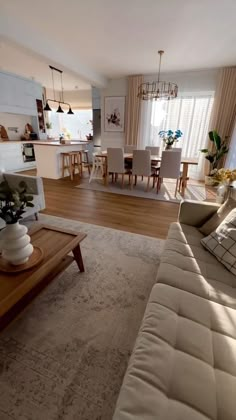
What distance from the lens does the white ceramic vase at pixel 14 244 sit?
1318 mm

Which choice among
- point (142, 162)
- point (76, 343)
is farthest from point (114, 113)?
point (76, 343)

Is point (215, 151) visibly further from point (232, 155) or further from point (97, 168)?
point (97, 168)

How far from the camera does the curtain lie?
15.4ft

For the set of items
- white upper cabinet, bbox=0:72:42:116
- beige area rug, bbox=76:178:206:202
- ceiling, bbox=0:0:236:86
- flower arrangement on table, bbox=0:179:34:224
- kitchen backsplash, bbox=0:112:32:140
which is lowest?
beige area rug, bbox=76:178:206:202

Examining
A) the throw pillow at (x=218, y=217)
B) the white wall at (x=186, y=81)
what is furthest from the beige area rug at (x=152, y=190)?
the white wall at (x=186, y=81)

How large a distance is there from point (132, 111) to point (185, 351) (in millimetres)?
6108

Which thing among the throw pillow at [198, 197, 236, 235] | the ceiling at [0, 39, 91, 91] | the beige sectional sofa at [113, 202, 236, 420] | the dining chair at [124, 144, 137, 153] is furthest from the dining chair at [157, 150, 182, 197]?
the beige sectional sofa at [113, 202, 236, 420]

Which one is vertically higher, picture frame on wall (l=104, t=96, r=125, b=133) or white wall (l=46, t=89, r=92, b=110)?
white wall (l=46, t=89, r=92, b=110)

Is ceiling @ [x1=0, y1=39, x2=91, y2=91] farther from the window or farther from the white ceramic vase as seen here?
the white ceramic vase

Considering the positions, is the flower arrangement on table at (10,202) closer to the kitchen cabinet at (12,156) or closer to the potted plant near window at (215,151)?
the potted plant near window at (215,151)

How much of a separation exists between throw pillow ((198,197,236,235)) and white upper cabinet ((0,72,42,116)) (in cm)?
587

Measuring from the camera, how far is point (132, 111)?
5840 mm

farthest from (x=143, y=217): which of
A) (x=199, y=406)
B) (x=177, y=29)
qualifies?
(x=177, y=29)

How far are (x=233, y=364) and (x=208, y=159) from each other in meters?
5.14
